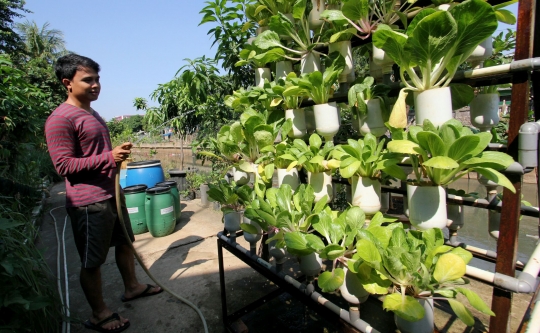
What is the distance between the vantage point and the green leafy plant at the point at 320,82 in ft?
3.02

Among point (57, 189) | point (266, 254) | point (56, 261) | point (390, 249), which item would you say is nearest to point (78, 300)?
point (56, 261)

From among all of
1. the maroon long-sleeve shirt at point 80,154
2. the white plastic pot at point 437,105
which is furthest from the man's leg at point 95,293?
the white plastic pot at point 437,105

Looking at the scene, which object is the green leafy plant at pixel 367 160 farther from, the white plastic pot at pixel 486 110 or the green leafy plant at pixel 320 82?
the white plastic pot at pixel 486 110

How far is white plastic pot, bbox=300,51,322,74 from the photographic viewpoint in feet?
3.62

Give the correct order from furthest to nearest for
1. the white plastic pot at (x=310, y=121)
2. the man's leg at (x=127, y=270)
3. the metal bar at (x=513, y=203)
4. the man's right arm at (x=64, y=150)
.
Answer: the man's leg at (x=127, y=270) → the man's right arm at (x=64, y=150) → the white plastic pot at (x=310, y=121) → the metal bar at (x=513, y=203)

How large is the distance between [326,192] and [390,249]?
0.40m

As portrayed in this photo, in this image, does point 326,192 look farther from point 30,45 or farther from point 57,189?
point 30,45

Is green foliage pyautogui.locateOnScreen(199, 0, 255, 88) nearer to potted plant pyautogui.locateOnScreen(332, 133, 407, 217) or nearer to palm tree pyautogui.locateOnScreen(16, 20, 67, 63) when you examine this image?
potted plant pyautogui.locateOnScreen(332, 133, 407, 217)

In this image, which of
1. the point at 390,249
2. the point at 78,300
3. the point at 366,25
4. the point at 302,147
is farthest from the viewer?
the point at 78,300

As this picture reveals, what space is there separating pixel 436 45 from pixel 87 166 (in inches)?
63.0

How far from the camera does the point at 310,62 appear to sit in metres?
1.11

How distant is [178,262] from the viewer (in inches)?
95.0

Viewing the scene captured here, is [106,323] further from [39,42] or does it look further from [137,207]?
[39,42]

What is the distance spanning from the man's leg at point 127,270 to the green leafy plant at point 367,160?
1677mm
